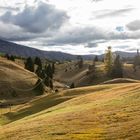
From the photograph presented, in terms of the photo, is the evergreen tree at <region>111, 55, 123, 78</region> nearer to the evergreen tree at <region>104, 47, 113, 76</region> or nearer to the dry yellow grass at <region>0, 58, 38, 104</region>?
the evergreen tree at <region>104, 47, 113, 76</region>

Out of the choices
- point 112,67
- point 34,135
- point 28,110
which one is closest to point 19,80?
→ point 112,67

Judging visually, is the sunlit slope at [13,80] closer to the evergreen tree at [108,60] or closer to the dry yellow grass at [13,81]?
the dry yellow grass at [13,81]

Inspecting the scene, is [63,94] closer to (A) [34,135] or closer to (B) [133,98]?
(B) [133,98]

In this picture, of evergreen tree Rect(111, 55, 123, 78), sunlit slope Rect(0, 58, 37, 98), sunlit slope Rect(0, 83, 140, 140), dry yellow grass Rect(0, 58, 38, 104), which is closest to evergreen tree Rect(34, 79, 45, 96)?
dry yellow grass Rect(0, 58, 38, 104)

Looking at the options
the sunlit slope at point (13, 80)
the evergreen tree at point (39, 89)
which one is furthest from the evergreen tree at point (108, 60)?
the evergreen tree at point (39, 89)

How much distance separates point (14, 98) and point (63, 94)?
5512 cm

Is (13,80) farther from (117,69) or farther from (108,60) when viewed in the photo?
(117,69)

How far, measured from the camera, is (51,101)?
9025cm

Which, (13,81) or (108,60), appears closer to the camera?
(13,81)

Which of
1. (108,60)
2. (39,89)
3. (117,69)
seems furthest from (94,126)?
(108,60)

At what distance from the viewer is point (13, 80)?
6663 inches

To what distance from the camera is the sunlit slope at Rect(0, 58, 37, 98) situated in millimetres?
156625

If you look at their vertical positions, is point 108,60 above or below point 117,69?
above

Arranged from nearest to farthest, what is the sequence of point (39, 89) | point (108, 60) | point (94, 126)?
point (94, 126) → point (39, 89) → point (108, 60)
